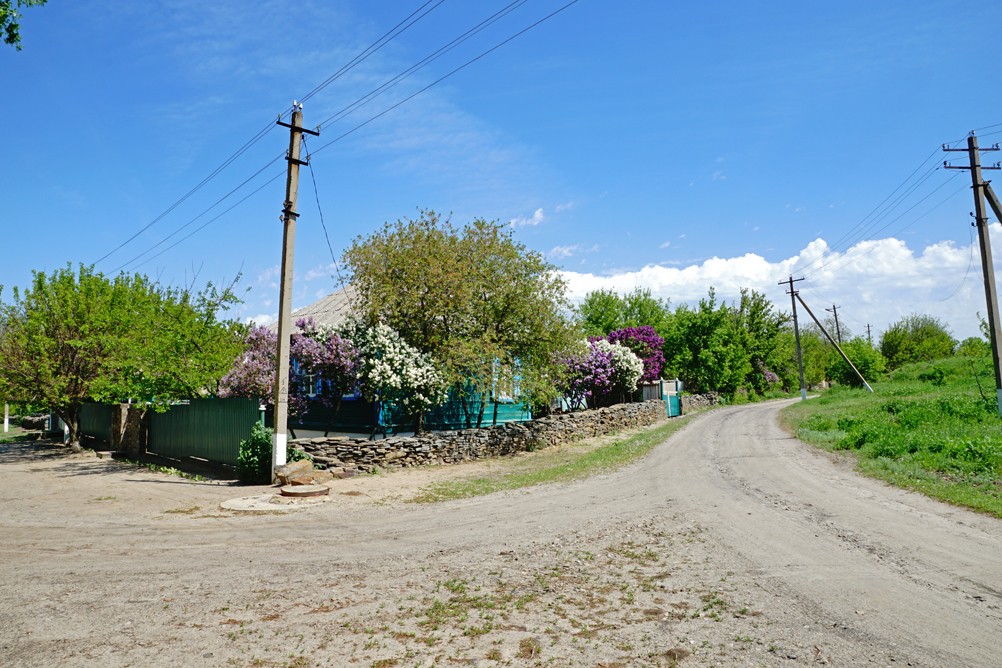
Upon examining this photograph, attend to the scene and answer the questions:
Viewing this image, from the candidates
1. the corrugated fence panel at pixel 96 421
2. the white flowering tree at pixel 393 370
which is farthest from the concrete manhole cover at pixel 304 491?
the corrugated fence panel at pixel 96 421

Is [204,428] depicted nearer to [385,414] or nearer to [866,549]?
[385,414]

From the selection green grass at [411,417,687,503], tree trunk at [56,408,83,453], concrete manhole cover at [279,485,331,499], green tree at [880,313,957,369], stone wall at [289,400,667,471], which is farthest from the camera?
green tree at [880,313,957,369]

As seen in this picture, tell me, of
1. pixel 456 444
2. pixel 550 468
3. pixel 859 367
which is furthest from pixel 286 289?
pixel 859 367

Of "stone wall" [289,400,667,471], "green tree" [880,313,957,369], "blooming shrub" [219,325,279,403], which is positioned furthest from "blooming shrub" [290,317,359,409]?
"green tree" [880,313,957,369]

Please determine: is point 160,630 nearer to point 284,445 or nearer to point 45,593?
point 45,593

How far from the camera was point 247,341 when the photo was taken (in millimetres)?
22109

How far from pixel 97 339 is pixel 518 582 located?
77.4 ft

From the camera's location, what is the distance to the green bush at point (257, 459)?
16.1m

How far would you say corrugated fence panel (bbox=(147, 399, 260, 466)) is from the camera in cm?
1777

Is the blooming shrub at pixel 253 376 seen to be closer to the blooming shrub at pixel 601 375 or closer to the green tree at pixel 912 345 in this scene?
the blooming shrub at pixel 601 375

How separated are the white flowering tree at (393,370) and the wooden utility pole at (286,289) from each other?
3676mm

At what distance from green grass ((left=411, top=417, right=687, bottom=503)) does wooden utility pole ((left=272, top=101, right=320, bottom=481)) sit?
3.93 meters

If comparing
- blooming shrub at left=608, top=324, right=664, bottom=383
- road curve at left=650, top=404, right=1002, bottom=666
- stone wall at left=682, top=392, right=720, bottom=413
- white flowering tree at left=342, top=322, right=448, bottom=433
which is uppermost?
blooming shrub at left=608, top=324, right=664, bottom=383

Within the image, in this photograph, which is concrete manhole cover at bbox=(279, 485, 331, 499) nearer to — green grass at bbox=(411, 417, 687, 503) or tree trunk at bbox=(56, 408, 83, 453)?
green grass at bbox=(411, 417, 687, 503)
